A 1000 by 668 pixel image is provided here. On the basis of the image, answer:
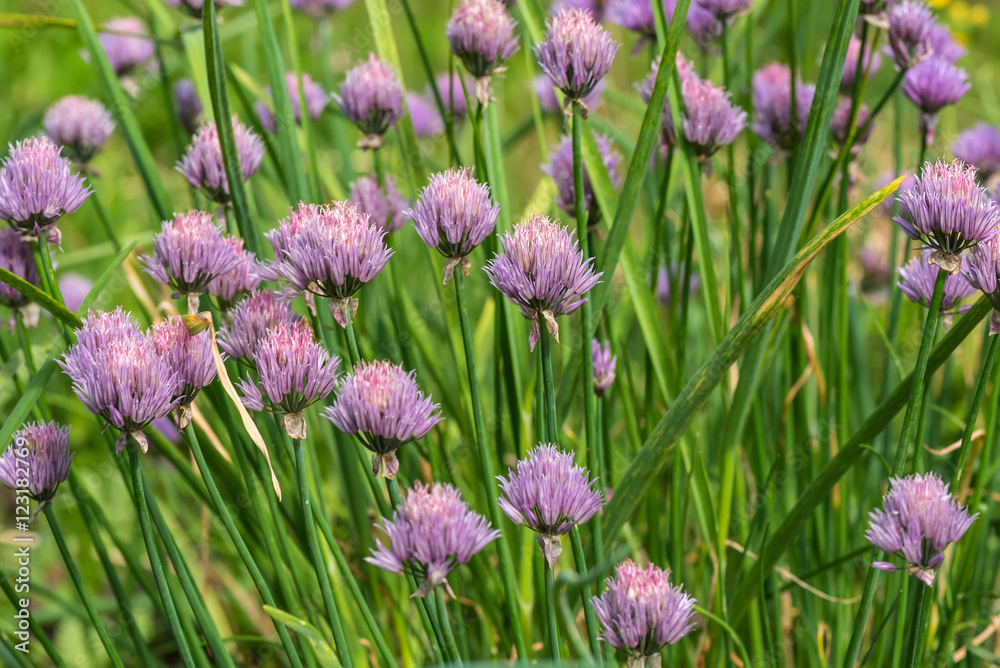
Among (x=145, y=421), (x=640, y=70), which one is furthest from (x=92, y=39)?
(x=640, y=70)

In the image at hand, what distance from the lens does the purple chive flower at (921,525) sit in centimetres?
75

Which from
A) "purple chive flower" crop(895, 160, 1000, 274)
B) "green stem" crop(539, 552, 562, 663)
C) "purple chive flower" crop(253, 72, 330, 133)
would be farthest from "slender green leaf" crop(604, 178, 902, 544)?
"purple chive flower" crop(253, 72, 330, 133)

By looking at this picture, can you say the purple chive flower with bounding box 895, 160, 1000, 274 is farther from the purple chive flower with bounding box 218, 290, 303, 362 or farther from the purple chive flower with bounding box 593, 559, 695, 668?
the purple chive flower with bounding box 218, 290, 303, 362

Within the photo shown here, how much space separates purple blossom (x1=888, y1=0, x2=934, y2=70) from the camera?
1201 millimetres

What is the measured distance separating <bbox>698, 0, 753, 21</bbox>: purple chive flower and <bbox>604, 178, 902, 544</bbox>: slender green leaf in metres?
0.47

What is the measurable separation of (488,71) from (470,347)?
0.42 m

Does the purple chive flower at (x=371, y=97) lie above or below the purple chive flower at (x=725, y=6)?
below

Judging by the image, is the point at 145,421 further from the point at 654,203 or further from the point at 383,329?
the point at 654,203

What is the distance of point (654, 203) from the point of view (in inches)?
65.1

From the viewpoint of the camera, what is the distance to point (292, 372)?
2.58 feet

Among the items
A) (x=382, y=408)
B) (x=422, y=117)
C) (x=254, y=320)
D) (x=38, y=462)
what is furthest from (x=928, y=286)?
(x=422, y=117)

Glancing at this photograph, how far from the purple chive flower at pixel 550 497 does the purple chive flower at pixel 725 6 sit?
2.67 feet

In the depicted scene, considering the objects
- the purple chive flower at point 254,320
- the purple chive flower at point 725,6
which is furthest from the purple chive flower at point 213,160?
the purple chive flower at point 725,6

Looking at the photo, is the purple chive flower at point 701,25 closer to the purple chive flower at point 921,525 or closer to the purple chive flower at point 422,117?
the purple chive flower at point 422,117
